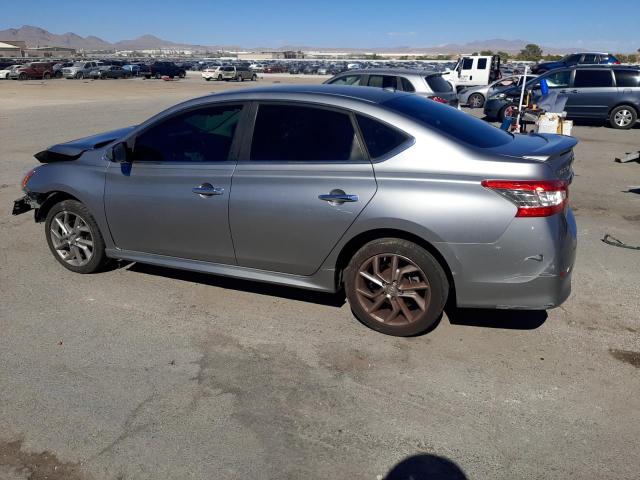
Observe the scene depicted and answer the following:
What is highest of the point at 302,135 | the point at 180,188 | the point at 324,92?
the point at 324,92

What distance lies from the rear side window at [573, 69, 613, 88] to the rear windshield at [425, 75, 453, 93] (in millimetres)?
5566

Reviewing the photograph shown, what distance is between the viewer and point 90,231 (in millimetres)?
5184

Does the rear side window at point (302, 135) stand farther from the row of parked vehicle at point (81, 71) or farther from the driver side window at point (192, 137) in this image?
the row of parked vehicle at point (81, 71)

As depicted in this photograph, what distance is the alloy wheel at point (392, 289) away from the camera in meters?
4.02

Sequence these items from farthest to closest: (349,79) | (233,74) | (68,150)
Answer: (233,74) → (349,79) → (68,150)

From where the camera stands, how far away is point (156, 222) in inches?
188

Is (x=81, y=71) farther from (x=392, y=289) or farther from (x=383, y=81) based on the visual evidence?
(x=392, y=289)

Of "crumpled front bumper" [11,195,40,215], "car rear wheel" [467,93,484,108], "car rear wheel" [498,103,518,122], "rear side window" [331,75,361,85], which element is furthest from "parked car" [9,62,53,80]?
"crumpled front bumper" [11,195,40,215]

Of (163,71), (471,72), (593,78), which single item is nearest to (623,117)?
(593,78)

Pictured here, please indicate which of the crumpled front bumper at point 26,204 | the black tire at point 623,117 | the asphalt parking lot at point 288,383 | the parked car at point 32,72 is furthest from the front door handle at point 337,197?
the parked car at point 32,72

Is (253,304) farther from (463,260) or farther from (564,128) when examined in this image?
(564,128)

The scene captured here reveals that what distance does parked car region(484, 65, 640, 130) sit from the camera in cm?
1633

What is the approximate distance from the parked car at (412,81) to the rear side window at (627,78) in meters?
6.11

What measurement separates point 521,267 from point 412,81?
9.96 meters
